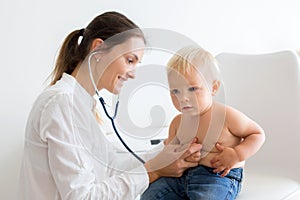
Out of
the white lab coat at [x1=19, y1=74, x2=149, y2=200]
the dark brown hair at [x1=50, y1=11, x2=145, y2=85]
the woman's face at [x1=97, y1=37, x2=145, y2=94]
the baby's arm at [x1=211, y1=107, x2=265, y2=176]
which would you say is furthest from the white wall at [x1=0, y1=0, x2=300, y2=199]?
the baby's arm at [x1=211, y1=107, x2=265, y2=176]

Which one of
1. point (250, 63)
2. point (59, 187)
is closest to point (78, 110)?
point (59, 187)

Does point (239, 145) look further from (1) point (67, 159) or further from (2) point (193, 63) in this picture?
(1) point (67, 159)

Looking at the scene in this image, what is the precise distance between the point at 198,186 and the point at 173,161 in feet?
0.36

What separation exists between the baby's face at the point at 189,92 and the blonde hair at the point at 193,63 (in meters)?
0.01

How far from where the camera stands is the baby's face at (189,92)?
100 cm

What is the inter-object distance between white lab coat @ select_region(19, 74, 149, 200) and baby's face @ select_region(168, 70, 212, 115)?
0.59ft

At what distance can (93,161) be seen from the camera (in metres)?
1.01

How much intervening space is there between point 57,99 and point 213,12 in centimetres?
121

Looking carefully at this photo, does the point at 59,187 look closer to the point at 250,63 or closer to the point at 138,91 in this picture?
A: the point at 138,91

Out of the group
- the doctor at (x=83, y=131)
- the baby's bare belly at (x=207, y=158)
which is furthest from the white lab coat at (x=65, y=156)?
the baby's bare belly at (x=207, y=158)

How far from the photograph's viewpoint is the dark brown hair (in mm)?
996

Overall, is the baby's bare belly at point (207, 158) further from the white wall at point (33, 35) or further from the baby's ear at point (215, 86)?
the white wall at point (33, 35)

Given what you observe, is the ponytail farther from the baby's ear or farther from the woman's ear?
the baby's ear

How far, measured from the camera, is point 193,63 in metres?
1.05
